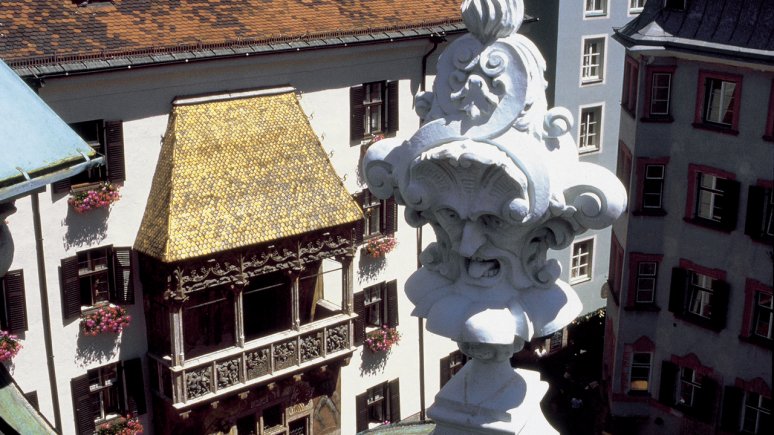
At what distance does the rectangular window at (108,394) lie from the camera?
29250 millimetres

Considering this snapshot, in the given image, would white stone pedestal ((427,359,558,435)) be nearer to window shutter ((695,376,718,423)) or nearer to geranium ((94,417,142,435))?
geranium ((94,417,142,435))

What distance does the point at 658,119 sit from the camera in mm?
34188

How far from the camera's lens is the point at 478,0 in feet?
14.4

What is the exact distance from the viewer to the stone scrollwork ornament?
4.31 meters

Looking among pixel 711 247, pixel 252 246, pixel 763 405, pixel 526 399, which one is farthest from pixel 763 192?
pixel 526 399

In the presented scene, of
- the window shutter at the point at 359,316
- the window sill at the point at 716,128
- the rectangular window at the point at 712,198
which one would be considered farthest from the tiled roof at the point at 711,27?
the window shutter at the point at 359,316

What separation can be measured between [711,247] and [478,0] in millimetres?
30741

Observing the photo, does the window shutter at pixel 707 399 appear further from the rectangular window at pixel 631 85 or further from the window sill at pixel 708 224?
the rectangular window at pixel 631 85

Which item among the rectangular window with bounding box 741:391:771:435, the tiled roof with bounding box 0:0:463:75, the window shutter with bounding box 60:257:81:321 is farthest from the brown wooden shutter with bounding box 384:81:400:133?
the rectangular window with bounding box 741:391:771:435

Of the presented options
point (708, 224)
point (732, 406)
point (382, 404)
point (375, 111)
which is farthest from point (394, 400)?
point (708, 224)

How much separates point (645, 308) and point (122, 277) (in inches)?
664

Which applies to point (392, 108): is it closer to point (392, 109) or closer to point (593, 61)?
point (392, 109)

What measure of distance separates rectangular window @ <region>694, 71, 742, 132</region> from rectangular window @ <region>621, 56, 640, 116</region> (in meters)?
2.32

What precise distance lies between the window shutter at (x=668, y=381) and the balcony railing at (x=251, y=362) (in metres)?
10.6
